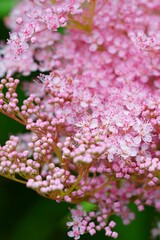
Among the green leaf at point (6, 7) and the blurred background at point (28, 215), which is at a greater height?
the green leaf at point (6, 7)

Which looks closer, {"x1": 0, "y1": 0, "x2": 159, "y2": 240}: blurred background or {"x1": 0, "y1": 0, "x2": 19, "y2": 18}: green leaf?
{"x1": 0, "y1": 0, "x2": 159, "y2": 240}: blurred background

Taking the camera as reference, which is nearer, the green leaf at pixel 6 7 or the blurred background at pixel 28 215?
the blurred background at pixel 28 215

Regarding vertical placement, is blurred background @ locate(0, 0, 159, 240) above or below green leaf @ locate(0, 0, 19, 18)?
below

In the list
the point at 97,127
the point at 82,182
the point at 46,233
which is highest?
the point at 97,127

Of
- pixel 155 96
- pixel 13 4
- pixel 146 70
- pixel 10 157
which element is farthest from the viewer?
pixel 13 4

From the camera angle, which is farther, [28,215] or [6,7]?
[6,7]

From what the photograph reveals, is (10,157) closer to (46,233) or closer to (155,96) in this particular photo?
(155,96)

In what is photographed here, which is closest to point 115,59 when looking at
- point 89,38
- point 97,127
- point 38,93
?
point 89,38

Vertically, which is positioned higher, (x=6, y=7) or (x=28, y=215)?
Result: (x=6, y=7)
